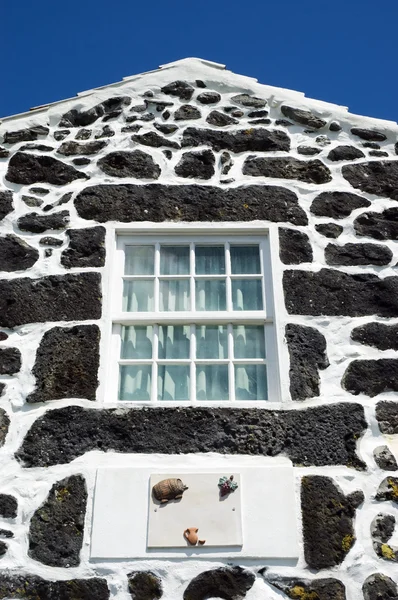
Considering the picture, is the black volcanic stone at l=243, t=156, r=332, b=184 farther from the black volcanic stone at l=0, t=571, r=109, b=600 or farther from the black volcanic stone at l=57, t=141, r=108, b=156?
the black volcanic stone at l=0, t=571, r=109, b=600

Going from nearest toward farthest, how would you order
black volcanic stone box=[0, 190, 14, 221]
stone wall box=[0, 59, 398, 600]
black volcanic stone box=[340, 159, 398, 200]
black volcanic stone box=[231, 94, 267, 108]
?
stone wall box=[0, 59, 398, 600] < black volcanic stone box=[0, 190, 14, 221] < black volcanic stone box=[340, 159, 398, 200] < black volcanic stone box=[231, 94, 267, 108]

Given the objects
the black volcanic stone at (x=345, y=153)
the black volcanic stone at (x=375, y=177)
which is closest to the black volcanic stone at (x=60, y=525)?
the black volcanic stone at (x=375, y=177)

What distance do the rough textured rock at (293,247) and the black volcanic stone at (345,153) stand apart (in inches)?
30.3

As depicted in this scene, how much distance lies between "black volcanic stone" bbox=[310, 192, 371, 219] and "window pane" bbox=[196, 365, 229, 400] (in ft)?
4.24

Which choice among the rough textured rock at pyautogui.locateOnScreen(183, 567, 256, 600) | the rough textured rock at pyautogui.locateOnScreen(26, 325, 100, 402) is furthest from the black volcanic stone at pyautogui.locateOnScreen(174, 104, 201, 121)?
the rough textured rock at pyautogui.locateOnScreen(183, 567, 256, 600)

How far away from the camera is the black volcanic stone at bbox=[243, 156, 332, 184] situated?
471cm

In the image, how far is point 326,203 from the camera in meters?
4.57

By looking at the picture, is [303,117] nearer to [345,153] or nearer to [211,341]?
[345,153]

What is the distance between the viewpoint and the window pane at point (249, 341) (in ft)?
13.3

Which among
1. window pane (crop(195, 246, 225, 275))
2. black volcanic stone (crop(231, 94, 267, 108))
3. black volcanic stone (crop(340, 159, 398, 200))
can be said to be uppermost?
black volcanic stone (crop(231, 94, 267, 108))

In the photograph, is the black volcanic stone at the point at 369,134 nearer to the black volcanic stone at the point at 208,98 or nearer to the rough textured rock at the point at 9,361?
the black volcanic stone at the point at 208,98

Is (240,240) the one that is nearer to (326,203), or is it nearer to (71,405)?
(326,203)

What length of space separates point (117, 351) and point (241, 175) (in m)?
1.54

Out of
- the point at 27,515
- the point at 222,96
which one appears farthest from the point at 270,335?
the point at 222,96
